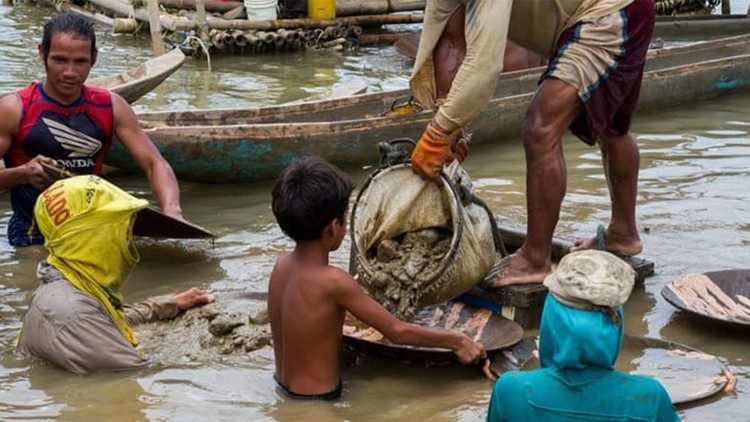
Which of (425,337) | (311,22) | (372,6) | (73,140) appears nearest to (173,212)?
(73,140)

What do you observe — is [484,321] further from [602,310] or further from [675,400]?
[602,310]

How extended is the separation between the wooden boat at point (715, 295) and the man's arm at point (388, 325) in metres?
1.23

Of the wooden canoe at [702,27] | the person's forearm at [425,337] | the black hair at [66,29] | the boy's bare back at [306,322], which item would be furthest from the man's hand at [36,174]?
the wooden canoe at [702,27]

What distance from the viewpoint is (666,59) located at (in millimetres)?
10992

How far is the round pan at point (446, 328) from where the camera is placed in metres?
4.58

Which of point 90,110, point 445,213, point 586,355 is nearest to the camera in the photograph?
point 586,355

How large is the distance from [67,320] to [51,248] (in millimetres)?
278

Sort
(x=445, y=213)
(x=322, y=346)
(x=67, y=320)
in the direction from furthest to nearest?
(x=445, y=213) → (x=67, y=320) → (x=322, y=346)

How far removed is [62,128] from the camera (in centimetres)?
586

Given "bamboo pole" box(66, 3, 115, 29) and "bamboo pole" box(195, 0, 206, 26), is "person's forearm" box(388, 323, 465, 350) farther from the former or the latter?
"bamboo pole" box(66, 3, 115, 29)

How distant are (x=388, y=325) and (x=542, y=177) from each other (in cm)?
120

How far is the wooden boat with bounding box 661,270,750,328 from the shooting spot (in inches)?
198

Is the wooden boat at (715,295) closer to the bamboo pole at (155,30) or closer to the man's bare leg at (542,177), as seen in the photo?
the man's bare leg at (542,177)

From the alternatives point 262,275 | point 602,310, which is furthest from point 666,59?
point 602,310
